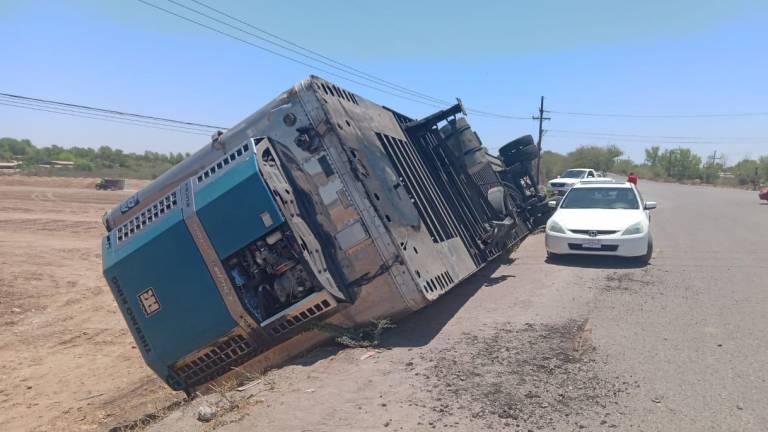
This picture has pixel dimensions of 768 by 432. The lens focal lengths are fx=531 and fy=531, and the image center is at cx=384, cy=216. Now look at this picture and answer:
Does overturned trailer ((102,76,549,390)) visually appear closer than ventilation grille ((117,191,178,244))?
Yes

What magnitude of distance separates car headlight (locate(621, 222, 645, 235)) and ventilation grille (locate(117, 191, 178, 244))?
7312 mm

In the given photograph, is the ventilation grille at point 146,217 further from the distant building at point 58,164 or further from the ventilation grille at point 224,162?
the distant building at point 58,164

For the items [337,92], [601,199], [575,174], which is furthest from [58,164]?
[337,92]

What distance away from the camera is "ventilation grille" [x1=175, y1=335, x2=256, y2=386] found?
484 cm

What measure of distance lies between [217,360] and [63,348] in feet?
15.2

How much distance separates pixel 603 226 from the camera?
30.4 feet

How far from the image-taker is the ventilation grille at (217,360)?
15.9 feet

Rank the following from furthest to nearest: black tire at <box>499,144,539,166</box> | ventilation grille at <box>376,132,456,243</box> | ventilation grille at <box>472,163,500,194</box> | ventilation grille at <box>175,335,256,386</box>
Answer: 1. black tire at <box>499,144,539,166</box>
2. ventilation grille at <box>472,163,500,194</box>
3. ventilation grille at <box>376,132,456,243</box>
4. ventilation grille at <box>175,335,256,386</box>

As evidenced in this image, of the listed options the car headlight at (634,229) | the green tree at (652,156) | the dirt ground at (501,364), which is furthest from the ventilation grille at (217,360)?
the green tree at (652,156)

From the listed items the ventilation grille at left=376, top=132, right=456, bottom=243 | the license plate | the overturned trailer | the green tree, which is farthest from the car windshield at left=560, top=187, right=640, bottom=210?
the green tree

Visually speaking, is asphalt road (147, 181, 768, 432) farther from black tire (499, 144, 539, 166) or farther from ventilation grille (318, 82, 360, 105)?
black tire (499, 144, 539, 166)

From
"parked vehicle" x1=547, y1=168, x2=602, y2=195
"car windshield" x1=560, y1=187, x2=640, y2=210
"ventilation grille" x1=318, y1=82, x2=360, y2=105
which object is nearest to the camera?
"ventilation grille" x1=318, y1=82, x2=360, y2=105

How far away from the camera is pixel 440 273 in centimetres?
566

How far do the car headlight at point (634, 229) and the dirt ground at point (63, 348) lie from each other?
7.43 meters
